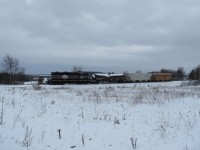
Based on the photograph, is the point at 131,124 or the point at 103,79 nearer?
the point at 131,124

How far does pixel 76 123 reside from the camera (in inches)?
431

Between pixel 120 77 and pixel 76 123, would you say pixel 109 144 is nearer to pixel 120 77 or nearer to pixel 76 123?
pixel 76 123

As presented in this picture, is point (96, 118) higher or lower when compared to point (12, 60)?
lower

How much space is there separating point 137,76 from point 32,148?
91.4 meters

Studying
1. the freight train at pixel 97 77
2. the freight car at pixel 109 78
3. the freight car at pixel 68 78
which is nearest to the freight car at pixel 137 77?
the freight train at pixel 97 77

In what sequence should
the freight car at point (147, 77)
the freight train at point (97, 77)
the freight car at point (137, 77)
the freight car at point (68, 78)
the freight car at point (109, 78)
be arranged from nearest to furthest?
the freight car at point (68, 78), the freight train at point (97, 77), the freight car at point (109, 78), the freight car at point (137, 77), the freight car at point (147, 77)

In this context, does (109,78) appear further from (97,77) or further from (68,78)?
(68,78)

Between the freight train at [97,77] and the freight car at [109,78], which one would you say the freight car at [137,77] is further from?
the freight car at [109,78]

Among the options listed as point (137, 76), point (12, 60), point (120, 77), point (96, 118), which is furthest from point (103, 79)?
point (96, 118)

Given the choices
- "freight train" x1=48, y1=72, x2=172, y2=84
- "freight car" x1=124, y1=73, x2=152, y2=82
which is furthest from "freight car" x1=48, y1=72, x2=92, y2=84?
"freight car" x1=124, y1=73, x2=152, y2=82

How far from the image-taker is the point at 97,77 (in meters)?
88.0

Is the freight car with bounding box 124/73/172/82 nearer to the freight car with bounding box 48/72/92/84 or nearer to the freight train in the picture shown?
the freight train

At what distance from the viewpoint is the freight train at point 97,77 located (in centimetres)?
7175

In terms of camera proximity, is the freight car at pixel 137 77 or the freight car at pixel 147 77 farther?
the freight car at pixel 147 77
